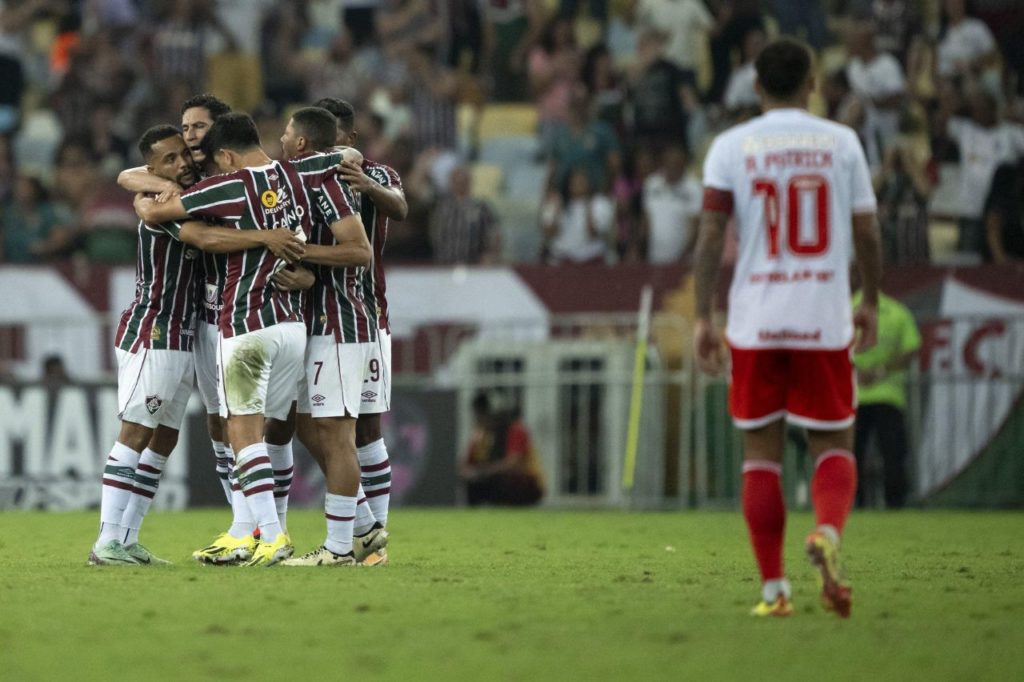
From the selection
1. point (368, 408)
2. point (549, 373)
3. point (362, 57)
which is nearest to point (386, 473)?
point (368, 408)

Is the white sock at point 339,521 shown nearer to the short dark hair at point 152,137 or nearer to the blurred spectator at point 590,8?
the short dark hair at point 152,137

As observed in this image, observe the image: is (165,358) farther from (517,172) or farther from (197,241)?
(517,172)

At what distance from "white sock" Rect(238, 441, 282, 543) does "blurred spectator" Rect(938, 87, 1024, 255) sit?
→ 10979 millimetres

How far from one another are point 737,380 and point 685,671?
175 cm

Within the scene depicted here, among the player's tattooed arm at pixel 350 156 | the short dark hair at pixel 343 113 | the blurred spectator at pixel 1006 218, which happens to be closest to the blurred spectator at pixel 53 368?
the short dark hair at pixel 343 113

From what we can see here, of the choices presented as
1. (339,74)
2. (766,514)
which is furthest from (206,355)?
(339,74)

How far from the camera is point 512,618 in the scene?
250 inches

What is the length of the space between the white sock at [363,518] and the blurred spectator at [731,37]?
1168 cm

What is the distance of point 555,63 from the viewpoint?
20.9 metres

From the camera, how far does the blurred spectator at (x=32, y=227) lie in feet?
62.9

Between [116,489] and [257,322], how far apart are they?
49.6 inches

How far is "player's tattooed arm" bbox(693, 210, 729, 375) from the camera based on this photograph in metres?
6.44

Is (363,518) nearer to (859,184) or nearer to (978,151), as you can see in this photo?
(859,184)

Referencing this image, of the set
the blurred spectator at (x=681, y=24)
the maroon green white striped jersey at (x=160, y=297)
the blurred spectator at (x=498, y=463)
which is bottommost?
the blurred spectator at (x=498, y=463)
